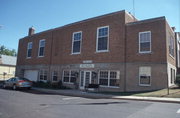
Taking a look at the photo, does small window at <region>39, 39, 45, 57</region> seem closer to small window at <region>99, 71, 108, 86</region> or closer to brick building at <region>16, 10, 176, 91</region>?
brick building at <region>16, 10, 176, 91</region>

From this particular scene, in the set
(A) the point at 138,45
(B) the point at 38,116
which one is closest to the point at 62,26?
(A) the point at 138,45

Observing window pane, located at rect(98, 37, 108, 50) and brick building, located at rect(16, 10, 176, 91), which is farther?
window pane, located at rect(98, 37, 108, 50)

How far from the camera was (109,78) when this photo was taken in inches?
728

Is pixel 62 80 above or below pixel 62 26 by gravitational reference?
below

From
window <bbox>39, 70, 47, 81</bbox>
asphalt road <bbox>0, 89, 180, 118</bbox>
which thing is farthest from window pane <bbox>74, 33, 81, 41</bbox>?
asphalt road <bbox>0, 89, 180, 118</bbox>

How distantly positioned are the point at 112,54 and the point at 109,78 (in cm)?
278

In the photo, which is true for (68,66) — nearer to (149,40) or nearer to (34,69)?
(34,69)

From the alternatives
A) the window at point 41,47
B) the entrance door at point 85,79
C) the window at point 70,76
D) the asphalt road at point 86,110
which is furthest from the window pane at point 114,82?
the window at point 41,47

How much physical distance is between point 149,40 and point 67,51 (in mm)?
11446

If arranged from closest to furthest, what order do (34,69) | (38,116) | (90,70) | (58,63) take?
1. (38,116)
2. (90,70)
3. (58,63)
4. (34,69)

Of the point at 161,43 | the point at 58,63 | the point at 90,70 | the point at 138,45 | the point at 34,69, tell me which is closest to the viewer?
the point at 161,43

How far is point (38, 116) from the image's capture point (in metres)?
7.11

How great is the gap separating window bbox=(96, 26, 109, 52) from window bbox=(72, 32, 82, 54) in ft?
10.2

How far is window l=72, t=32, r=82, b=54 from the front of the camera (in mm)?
22156
